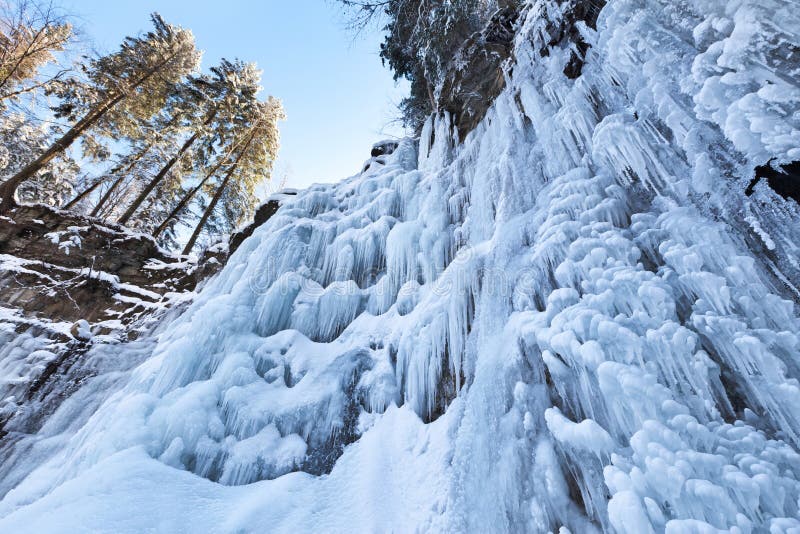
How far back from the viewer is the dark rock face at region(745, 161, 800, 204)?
6.32 feet

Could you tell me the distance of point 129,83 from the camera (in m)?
11.4

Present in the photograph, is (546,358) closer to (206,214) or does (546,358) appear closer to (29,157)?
(206,214)

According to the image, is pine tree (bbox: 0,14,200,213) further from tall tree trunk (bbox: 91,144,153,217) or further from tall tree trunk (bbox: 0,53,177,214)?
tall tree trunk (bbox: 91,144,153,217)

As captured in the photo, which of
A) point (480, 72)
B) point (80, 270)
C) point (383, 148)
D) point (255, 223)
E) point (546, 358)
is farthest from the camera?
point (383, 148)

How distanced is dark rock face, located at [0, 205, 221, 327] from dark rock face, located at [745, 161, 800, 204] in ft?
29.3

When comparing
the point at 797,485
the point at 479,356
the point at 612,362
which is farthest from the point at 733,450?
the point at 479,356

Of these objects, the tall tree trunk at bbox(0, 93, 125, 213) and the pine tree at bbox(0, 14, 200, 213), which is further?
the pine tree at bbox(0, 14, 200, 213)

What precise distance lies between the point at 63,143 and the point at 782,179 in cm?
1385

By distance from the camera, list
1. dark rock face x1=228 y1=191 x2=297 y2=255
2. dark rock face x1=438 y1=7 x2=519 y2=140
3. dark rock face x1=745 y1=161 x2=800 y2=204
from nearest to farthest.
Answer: dark rock face x1=745 y1=161 x2=800 y2=204 → dark rock face x1=438 y1=7 x2=519 y2=140 → dark rock face x1=228 y1=191 x2=297 y2=255

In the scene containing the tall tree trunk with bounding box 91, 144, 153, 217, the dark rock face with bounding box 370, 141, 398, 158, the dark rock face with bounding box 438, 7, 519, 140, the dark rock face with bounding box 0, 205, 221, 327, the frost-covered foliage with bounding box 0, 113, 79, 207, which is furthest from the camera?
the tall tree trunk with bounding box 91, 144, 153, 217

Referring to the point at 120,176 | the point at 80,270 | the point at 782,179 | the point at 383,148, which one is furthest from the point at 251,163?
the point at 782,179

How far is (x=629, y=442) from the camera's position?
5.89 feet

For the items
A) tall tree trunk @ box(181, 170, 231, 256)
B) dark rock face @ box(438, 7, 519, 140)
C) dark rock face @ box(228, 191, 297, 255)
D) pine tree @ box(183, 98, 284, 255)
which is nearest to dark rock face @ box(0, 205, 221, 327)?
dark rock face @ box(228, 191, 297, 255)

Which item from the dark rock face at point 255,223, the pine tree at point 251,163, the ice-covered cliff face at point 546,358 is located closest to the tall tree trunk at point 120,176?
the pine tree at point 251,163
